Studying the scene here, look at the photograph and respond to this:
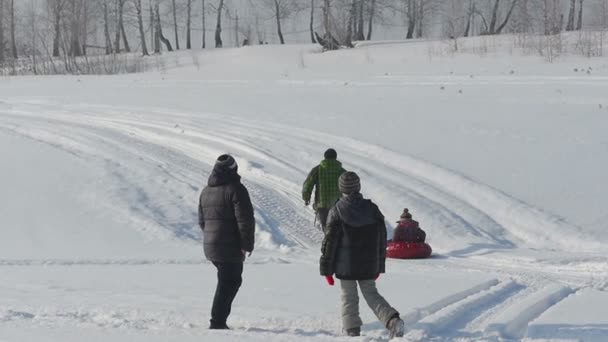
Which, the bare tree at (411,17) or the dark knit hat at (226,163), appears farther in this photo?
the bare tree at (411,17)

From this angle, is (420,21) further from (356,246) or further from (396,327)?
(396,327)

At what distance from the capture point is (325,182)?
42.1ft

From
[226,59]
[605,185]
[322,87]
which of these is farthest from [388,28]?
[605,185]

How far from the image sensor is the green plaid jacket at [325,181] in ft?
42.0

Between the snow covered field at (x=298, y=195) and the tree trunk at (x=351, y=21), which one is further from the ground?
the tree trunk at (x=351, y=21)

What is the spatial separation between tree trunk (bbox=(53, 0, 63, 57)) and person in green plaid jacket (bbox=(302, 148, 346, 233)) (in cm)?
4651

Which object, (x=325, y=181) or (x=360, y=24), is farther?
(x=360, y=24)

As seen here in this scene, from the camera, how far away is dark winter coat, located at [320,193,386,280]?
23.7ft

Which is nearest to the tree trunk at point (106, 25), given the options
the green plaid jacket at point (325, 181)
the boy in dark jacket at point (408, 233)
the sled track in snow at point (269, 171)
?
the sled track in snow at point (269, 171)

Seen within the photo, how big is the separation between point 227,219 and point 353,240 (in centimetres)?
110

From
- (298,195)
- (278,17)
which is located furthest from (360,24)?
(298,195)

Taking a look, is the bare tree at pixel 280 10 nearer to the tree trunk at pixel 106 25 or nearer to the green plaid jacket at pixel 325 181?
the tree trunk at pixel 106 25

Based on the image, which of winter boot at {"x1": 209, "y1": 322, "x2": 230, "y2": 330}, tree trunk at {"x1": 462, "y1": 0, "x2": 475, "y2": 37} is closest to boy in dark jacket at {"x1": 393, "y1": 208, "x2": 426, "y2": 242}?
winter boot at {"x1": 209, "y1": 322, "x2": 230, "y2": 330}

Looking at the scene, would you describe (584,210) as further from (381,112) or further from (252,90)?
(252,90)
